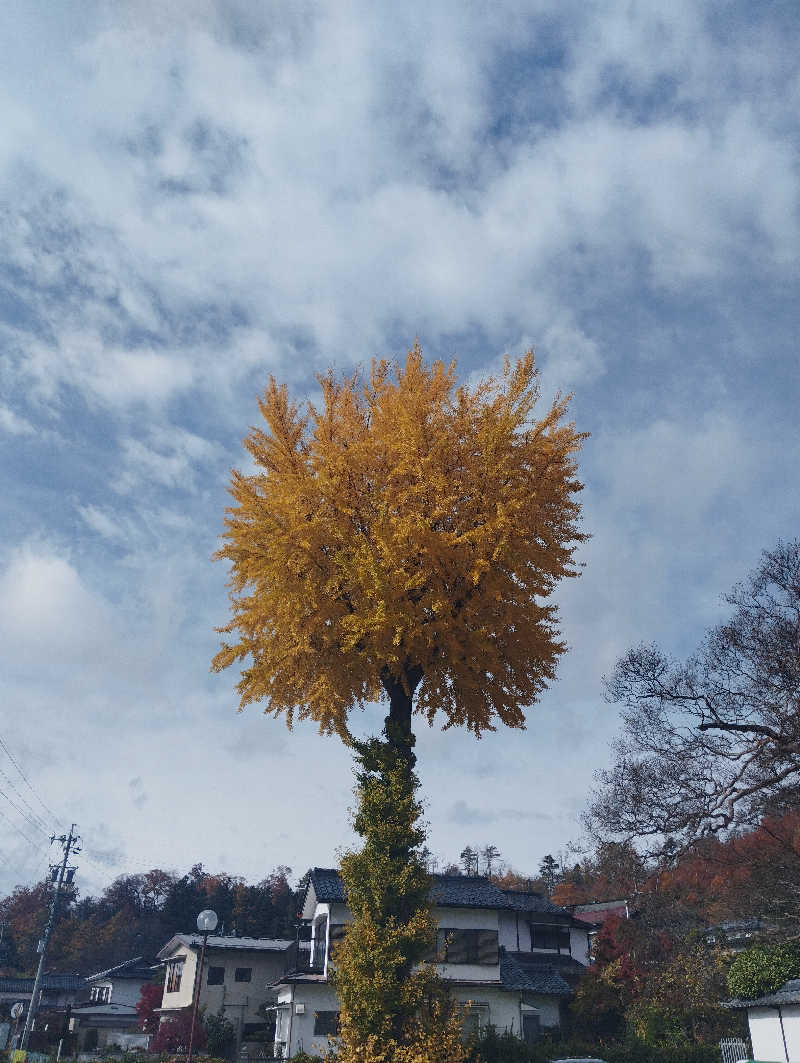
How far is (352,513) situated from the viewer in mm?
15711

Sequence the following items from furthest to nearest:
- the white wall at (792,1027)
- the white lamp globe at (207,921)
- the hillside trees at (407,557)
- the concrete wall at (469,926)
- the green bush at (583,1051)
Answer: the concrete wall at (469,926)
the green bush at (583,1051)
the white wall at (792,1027)
the white lamp globe at (207,921)
the hillside trees at (407,557)

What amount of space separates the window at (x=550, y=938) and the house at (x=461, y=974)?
1324mm

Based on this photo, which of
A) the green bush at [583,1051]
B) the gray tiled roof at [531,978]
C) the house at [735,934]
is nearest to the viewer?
the green bush at [583,1051]

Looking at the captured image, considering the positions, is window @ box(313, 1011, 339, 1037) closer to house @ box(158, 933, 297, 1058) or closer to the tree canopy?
house @ box(158, 933, 297, 1058)

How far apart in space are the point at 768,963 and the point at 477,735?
12.5m

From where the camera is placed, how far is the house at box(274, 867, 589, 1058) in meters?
26.0

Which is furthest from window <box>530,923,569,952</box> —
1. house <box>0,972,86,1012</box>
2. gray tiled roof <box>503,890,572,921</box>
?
house <box>0,972,86,1012</box>

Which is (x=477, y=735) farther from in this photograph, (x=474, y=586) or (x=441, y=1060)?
(x=441, y=1060)

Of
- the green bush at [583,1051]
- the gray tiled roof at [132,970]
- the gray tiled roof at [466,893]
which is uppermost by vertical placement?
the gray tiled roof at [466,893]

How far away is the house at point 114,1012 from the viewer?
4281cm

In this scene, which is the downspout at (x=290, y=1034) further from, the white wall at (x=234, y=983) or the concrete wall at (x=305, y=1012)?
the white wall at (x=234, y=983)

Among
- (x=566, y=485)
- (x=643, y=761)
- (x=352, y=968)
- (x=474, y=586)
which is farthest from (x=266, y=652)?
(x=643, y=761)

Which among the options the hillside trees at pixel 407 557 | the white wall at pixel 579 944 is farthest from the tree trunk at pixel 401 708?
the white wall at pixel 579 944

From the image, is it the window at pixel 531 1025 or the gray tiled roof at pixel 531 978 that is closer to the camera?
the gray tiled roof at pixel 531 978
